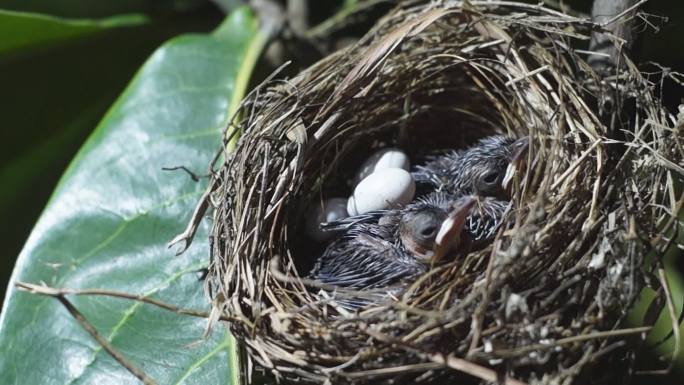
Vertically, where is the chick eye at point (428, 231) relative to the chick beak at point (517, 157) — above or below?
below

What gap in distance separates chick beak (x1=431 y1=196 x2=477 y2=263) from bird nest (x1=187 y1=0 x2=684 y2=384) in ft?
0.13

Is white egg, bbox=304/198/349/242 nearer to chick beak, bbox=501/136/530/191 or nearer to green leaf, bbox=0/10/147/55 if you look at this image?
chick beak, bbox=501/136/530/191

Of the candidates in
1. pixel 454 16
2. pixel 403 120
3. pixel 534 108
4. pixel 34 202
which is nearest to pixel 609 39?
pixel 534 108

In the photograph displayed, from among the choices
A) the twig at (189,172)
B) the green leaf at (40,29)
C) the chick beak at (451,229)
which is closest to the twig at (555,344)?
the chick beak at (451,229)

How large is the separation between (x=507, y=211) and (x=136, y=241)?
2.08 ft

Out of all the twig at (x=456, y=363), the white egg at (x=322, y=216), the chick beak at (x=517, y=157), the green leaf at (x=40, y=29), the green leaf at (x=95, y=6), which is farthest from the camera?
the green leaf at (x=95, y=6)

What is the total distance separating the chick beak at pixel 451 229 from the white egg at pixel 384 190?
143 mm

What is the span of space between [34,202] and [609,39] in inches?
53.5

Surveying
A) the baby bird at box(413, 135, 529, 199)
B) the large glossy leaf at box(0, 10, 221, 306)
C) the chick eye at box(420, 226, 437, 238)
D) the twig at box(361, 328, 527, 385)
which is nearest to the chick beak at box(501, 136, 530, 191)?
the baby bird at box(413, 135, 529, 199)

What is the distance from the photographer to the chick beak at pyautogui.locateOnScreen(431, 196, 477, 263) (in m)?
1.34

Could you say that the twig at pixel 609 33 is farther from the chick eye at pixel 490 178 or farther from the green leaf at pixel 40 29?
the green leaf at pixel 40 29

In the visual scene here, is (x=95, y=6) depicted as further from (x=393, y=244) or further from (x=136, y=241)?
(x=393, y=244)

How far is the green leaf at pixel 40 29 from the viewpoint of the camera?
5.63ft

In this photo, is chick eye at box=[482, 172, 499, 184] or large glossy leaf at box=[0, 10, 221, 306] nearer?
chick eye at box=[482, 172, 499, 184]
